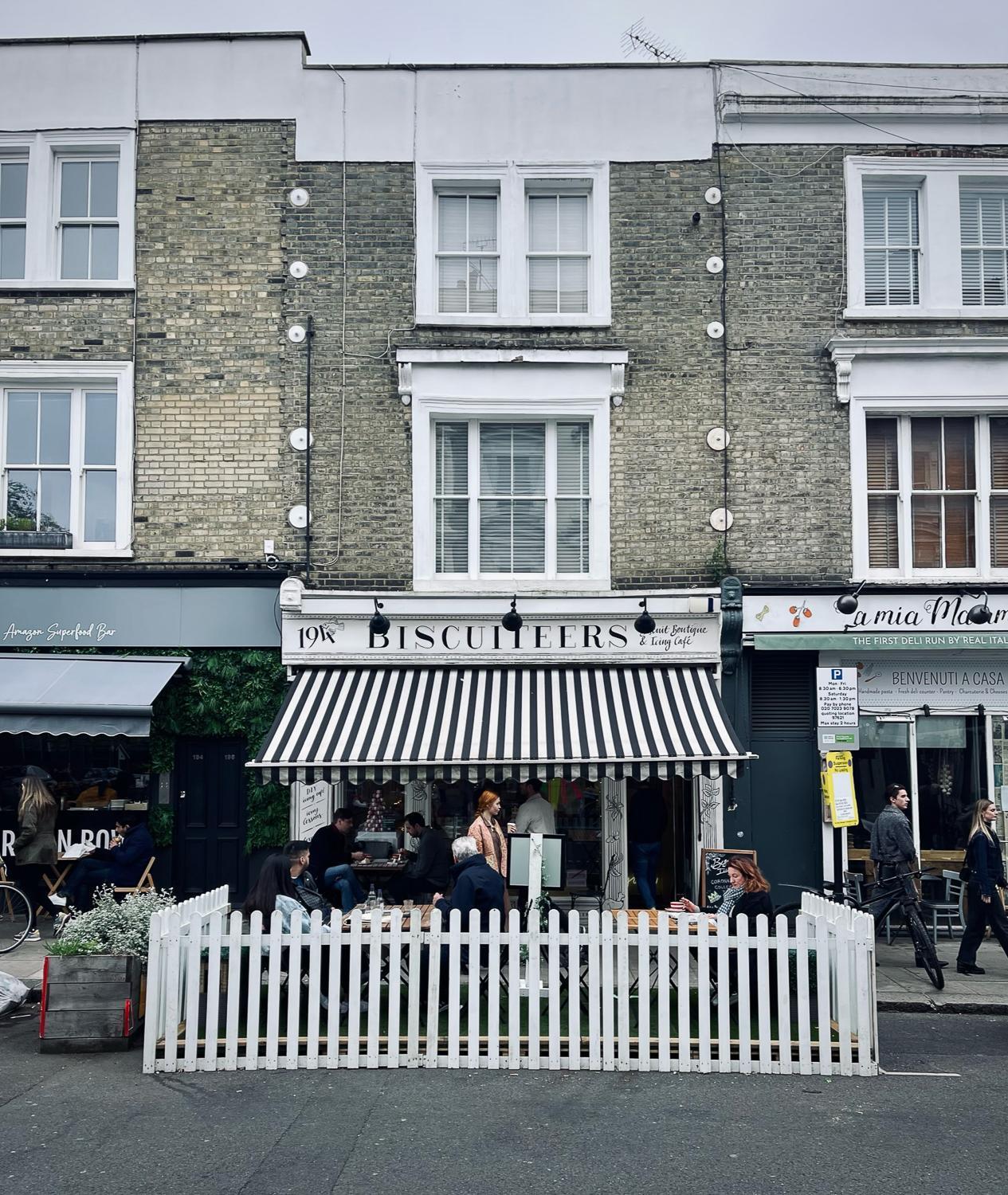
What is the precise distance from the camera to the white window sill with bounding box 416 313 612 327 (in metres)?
14.3

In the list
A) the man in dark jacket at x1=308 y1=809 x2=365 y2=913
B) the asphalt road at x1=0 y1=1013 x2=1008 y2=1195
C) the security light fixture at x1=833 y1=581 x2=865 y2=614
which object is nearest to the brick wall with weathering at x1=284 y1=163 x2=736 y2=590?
the security light fixture at x1=833 y1=581 x2=865 y2=614

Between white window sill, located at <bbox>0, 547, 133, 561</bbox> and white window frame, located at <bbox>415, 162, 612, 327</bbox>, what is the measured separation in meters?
4.60

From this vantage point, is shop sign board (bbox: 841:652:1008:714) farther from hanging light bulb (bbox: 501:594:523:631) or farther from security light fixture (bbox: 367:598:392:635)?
security light fixture (bbox: 367:598:392:635)

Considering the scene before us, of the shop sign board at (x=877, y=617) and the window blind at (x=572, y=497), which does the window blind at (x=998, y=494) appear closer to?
the shop sign board at (x=877, y=617)

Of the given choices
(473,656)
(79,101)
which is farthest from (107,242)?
(473,656)

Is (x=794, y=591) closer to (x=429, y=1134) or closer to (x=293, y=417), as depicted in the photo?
(x=293, y=417)

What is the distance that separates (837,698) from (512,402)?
17.0 ft

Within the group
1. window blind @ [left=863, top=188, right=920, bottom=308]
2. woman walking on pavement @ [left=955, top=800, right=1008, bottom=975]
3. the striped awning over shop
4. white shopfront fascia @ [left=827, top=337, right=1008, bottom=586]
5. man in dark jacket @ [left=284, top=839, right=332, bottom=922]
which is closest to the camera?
man in dark jacket @ [left=284, top=839, right=332, bottom=922]

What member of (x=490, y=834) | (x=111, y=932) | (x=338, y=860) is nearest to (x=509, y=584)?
(x=490, y=834)

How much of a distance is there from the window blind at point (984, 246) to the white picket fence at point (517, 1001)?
357 inches

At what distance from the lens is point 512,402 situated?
14.2 m

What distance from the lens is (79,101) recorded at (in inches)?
574

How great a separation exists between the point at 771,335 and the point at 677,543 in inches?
108

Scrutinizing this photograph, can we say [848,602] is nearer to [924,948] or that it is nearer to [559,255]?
[924,948]
